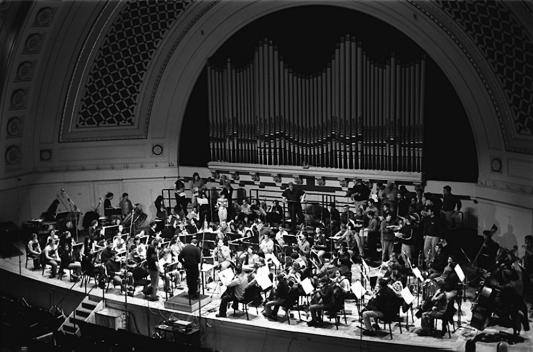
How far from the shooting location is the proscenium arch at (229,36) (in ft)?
66.9

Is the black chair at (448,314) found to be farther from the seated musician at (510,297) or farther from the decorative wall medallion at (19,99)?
the decorative wall medallion at (19,99)

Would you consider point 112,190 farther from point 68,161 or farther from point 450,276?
point 450,276

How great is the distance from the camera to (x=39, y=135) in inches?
937

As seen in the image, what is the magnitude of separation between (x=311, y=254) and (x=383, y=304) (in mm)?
2703

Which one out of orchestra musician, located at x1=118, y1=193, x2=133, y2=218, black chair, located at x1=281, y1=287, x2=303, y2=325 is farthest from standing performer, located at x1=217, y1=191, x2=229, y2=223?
black chair, located at x1=281, y1=287, x2=303, y2=325

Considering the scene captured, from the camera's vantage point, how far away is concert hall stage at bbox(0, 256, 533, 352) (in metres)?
15.4

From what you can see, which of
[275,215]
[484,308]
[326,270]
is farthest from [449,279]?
[275,215]

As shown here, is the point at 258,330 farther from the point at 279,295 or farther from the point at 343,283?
the point at 343,283

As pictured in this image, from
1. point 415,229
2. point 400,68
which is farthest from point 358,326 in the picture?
point 400,68

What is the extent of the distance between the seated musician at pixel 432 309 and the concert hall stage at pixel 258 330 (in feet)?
0.56

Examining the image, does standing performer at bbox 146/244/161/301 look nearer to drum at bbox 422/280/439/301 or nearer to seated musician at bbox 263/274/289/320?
seated musician at bbox 263/274/289/320

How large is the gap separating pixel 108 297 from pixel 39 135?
7.21 m

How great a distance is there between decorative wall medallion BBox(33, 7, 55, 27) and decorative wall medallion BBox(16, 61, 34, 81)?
4.54ft

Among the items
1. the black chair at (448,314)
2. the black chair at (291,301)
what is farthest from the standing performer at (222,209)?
the black chair at (448,314)
